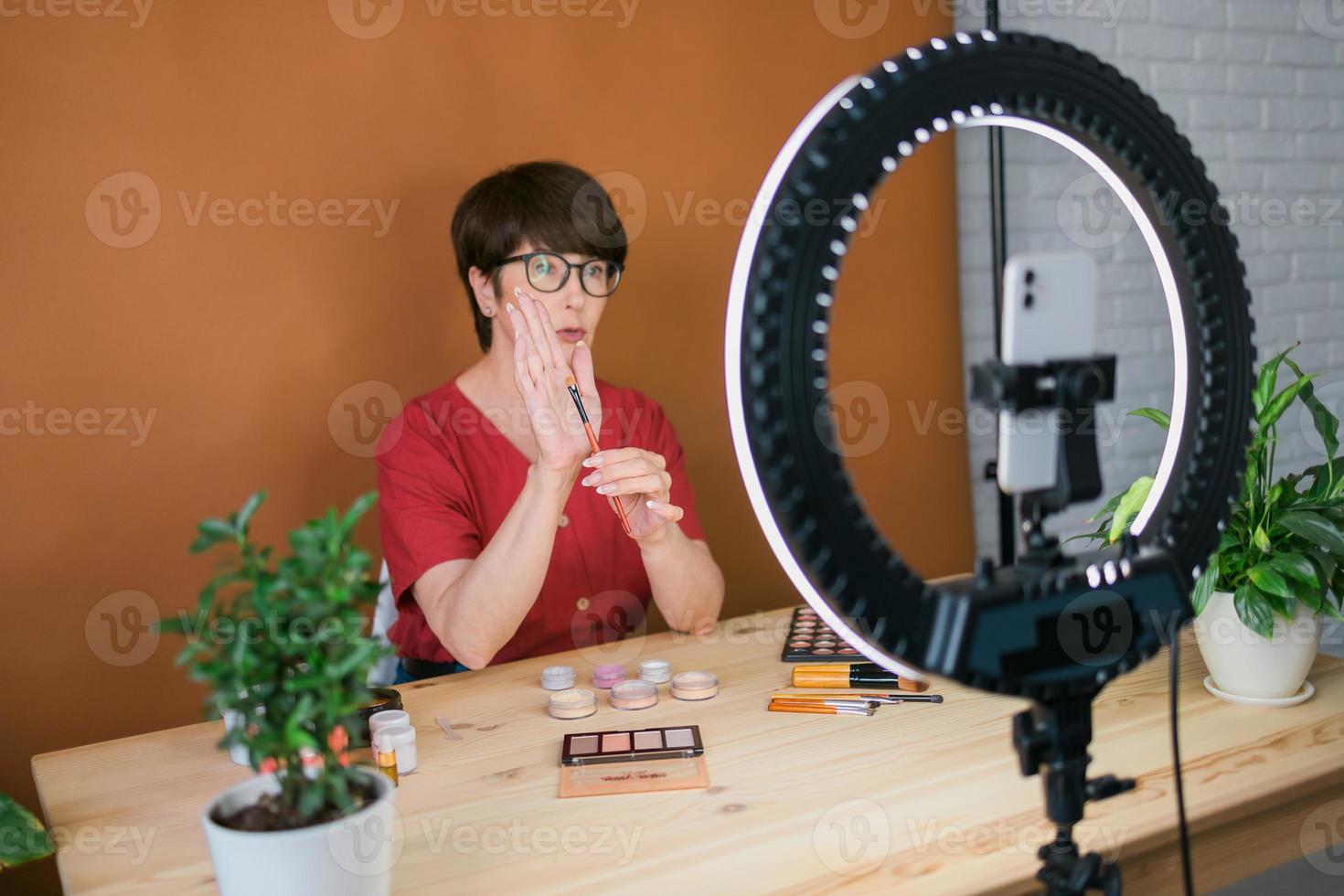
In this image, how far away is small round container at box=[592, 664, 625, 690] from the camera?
1270mm

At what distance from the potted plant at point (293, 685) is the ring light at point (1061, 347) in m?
0.29

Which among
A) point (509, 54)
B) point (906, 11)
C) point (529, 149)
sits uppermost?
point (906, 11)

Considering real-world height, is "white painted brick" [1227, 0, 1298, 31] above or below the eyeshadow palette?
above

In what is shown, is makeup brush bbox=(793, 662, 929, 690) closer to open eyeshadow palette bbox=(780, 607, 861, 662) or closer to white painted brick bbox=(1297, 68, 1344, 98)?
open eyeshadow palette bbox=(780, 607, 861, 662)

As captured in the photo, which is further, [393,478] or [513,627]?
[393,478]

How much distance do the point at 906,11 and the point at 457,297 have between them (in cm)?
113

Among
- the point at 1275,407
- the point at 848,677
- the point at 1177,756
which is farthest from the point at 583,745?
the point at 1275,407

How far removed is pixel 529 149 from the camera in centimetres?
189

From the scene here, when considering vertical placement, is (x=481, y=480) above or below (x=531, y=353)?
below

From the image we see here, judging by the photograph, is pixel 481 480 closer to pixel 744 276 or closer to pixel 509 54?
pixel 509 54

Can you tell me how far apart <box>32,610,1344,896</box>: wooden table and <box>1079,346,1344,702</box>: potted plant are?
5 centimetres

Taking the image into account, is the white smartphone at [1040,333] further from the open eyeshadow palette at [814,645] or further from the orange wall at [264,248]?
the orange wall at [264,248]

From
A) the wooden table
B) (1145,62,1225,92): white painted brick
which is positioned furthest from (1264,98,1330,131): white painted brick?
the wooden table

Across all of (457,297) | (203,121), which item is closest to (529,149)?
(457,297)
